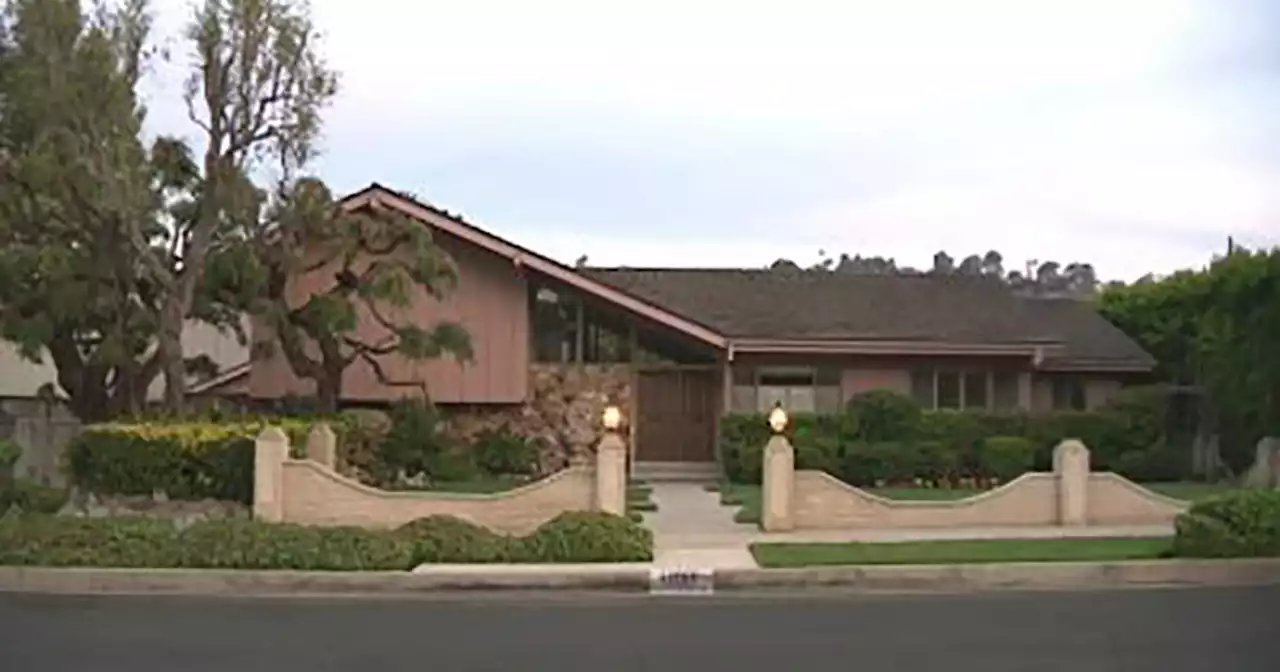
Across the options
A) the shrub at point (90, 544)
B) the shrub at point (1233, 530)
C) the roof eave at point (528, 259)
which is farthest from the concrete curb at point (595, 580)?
the roof eave at point (528, 259)

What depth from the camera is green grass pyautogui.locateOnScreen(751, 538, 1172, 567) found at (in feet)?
59.9

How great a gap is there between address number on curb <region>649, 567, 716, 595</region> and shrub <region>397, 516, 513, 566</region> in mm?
2073

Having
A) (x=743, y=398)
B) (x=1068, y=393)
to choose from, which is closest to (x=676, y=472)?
(x=743, y=398)

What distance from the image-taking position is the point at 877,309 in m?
34.7

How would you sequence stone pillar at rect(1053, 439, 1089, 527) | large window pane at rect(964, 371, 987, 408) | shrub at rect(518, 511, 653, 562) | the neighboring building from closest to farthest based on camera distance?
1. shrub at rect(518, 511, 653, 562)
2. stone pillar at rect(1053, 439, 1089, 527)
3. the neighboring building
4. large window pane at rect(964, 371, 987, 408)

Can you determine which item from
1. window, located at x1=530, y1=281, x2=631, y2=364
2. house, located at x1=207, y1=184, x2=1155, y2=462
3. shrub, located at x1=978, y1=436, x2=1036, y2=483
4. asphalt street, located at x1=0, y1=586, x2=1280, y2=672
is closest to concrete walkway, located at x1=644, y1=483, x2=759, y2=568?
asphalt street, located at x1=0, y1=586, x2=1280, y2=672

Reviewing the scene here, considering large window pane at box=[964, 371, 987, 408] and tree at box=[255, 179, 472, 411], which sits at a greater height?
tree at box=[255, 179, 472, 411]

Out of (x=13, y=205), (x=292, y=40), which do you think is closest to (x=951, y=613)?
(x=292, y=40)

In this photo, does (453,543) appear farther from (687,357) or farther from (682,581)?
(687,357)

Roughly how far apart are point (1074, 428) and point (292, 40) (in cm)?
1599

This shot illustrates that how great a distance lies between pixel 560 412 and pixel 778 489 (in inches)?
460

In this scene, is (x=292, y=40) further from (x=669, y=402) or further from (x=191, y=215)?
(x=669, y=402)

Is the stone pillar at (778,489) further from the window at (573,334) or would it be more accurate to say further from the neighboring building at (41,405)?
the window at (573,334)

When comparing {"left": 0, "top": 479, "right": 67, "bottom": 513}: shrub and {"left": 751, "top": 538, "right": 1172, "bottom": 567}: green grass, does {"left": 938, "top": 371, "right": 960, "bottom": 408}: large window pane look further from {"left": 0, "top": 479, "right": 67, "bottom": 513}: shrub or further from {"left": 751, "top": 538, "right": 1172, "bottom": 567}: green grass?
{"left": 0, "top": 479, "right": 67, "bottom": 513}: shrub
